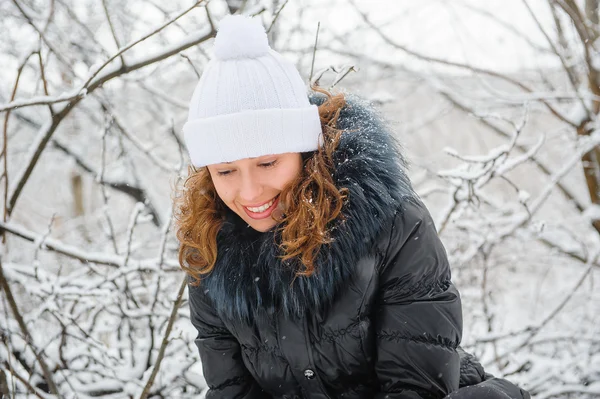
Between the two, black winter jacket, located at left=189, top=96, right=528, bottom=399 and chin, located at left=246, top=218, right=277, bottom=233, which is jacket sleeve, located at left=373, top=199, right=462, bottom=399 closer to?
black winter jacket, located at left=189, top=96, right=528, bottom=399

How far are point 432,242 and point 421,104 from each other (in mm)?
10515

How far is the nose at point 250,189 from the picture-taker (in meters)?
1.59

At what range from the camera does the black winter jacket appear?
5.07 ft

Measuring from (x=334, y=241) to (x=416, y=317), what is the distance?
0.34 meters

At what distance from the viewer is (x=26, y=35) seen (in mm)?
4871

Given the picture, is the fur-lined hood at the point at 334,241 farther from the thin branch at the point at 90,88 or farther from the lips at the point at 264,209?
the thin branch at the point at 90,88

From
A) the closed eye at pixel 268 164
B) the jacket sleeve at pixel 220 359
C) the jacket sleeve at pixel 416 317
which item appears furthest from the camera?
the jacket sleeve at pixel 220 359

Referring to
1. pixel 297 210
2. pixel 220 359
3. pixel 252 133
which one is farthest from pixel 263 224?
pixel 220 359

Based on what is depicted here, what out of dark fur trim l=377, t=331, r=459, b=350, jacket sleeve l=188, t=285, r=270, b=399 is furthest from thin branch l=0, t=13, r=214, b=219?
dark fur trim l=377, t=331, r=459, b=350

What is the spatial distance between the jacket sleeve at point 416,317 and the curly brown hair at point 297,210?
0.73 ft

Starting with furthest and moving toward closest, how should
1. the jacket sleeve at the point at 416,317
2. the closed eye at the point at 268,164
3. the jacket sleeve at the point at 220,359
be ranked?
the jacket sleeve at the point at 220,359 → the closed eye at the point at 268,164 → the jacket sleeve at the point at 416,317

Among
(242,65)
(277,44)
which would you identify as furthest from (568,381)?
(277,44)

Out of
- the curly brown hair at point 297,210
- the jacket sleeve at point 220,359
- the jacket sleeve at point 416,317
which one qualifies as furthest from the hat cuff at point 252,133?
the jacket sleeve at point 220,359

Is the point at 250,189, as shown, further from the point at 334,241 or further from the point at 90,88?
the point at 90,88
